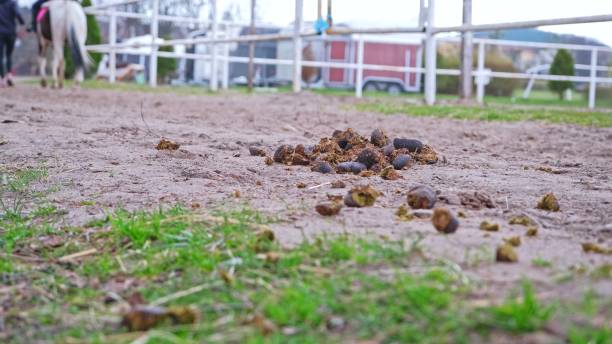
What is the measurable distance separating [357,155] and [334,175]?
1.12 feet

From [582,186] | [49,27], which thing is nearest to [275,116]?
[582,186]

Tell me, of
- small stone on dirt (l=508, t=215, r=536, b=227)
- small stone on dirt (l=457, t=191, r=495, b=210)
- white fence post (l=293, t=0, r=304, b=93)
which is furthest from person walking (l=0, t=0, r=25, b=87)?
small stone on dirt (l=508, t=215, r=536, b=227)

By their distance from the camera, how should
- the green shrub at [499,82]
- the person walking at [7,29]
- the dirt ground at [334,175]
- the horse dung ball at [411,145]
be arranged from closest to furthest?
the dirt ground at [334,175]
the horse dung ball at [411,145]
the person walking at [7,29]
the green shrub at [499,82]

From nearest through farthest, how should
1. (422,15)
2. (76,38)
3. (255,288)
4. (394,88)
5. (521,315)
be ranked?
(521,315) < (255,288) < (422,15) < (76,38) < (394,88)

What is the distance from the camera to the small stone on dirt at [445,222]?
2660 millimetres

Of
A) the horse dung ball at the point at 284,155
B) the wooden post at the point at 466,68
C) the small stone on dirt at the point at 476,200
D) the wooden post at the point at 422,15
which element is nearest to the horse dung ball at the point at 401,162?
the horse dung ball at the point at 284,155

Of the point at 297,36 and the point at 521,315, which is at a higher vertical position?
the point at 297,36

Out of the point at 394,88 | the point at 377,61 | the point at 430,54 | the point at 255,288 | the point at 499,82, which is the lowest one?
the point at 255,288

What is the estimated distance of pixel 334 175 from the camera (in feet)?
13.3

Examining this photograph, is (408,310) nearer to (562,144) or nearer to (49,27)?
(562,144)

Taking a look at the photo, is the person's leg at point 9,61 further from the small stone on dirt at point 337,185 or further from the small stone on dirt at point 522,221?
the small stone on dirt at point 522,221

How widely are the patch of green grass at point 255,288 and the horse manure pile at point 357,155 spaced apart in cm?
117

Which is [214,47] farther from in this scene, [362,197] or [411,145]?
[362,197]

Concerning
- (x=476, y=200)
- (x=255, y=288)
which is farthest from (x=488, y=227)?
(x=255, y=288)
